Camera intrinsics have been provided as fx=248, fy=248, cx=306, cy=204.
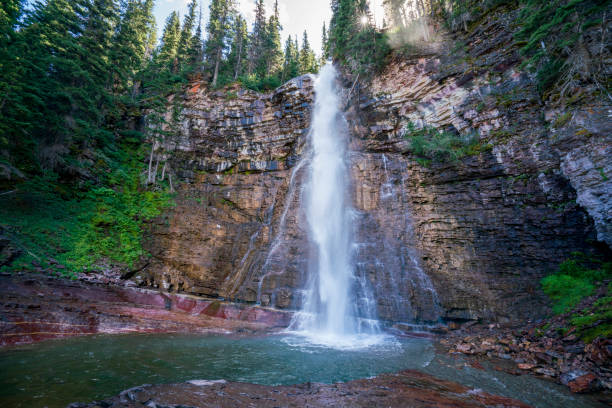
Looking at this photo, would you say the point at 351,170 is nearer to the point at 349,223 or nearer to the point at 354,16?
the point at 349,223

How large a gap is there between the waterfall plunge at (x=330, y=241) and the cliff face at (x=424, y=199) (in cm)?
75

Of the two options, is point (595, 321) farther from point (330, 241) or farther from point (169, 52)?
point (169, 52)

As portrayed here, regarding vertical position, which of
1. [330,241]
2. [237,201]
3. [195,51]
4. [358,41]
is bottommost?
[330,241]

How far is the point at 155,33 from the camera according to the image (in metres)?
37.1

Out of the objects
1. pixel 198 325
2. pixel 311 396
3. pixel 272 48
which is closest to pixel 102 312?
pixel 198 325

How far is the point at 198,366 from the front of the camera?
5977 mm

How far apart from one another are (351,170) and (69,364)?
15.4 metres

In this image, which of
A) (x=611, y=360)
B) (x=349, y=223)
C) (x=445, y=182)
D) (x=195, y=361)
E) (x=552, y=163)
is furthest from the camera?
(x=349, y=223)

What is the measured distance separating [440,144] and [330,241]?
8.48m

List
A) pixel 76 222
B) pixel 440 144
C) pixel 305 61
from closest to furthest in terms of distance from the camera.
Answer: pixel 76 222
pixel 440 144
pixel 305 61

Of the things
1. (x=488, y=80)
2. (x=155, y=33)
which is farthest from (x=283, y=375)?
(x=155, y=33)

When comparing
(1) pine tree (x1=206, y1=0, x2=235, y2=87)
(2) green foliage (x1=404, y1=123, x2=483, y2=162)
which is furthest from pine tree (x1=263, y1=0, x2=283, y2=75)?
(2) green foliage (x1=404, y1=123, x2=483, y2=162)

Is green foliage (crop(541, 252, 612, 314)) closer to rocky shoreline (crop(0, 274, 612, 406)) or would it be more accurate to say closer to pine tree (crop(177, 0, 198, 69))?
rocky shoreline (crop(0, 274, 612, 406))

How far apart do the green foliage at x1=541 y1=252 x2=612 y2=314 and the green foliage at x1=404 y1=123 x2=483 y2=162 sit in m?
6.37
